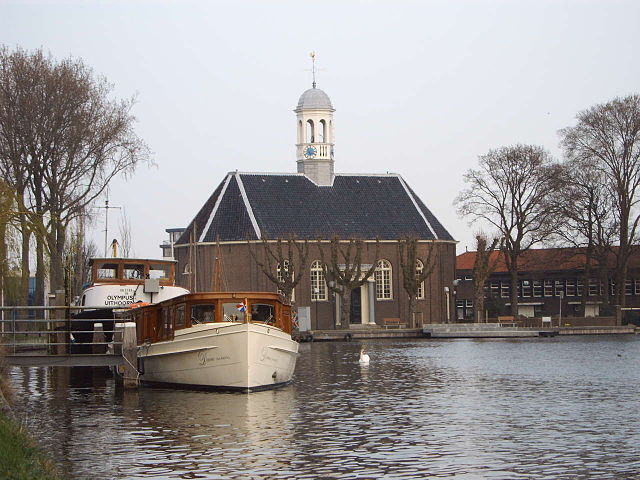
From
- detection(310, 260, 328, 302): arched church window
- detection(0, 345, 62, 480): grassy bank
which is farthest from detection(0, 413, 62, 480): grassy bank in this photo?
detection(310, 260, 328, 302): arched church window

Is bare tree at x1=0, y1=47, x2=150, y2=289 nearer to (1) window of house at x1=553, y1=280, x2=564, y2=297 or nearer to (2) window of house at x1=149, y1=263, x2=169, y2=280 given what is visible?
(2) window of house at x1=149, y1=263, x2=169, y2=280

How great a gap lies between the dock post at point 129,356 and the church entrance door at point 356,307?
53.9m

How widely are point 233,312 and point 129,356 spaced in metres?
3.24

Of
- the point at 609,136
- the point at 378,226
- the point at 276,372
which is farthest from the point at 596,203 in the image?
the point at 276,372

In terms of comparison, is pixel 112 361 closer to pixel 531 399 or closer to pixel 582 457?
pixel 531 399

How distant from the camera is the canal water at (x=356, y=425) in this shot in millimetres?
20688

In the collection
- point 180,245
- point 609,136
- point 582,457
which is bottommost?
point 582,457

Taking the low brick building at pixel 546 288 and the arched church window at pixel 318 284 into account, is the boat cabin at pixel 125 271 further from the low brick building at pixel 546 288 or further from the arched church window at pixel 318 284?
the low brick building at pixel 546 288

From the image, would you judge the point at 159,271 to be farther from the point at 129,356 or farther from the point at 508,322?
the point at 508,322

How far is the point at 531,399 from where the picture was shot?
32.9m

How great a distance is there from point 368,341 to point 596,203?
21.1 m

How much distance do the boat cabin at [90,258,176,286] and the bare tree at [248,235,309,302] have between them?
38.2m

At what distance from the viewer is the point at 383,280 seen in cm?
9012

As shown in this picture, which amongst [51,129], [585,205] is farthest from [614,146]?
[51,129]
